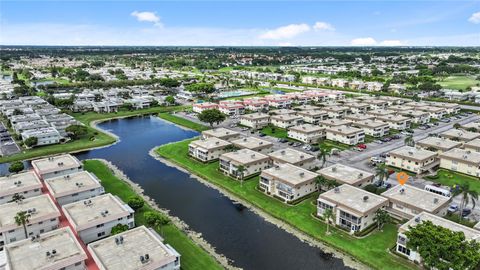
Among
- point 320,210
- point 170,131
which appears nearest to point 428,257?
point 320,210

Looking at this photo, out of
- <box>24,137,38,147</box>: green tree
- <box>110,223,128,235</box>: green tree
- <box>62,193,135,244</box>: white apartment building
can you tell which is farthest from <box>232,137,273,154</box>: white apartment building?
<box>24,137,38,147</box>: green tree

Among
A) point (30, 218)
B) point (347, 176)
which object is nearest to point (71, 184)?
point (30, 218)

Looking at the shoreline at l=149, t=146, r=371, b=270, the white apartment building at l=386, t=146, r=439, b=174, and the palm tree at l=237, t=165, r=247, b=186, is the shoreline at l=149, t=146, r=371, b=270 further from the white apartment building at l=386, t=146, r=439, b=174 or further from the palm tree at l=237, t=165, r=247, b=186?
the white apartment building at l=386, t=146, r=439, b=174

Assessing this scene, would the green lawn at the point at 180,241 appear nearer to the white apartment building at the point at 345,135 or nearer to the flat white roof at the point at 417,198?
the flat white roof at the point at 417,198

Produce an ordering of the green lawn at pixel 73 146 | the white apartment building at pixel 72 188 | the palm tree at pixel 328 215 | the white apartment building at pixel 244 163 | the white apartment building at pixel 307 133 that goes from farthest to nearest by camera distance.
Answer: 1. the white apartment building at pixel 307 133
2. the green lawn at pixel 73 146
3. the white apartment building at pixel 244 163
4. the white apartment building at pixel 72 188
5. the palm tree at pixel 328 215

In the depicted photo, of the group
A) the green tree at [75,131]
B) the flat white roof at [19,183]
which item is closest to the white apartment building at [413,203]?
the flat white roof at [19,183]

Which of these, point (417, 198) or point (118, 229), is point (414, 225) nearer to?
point (417, 198)
